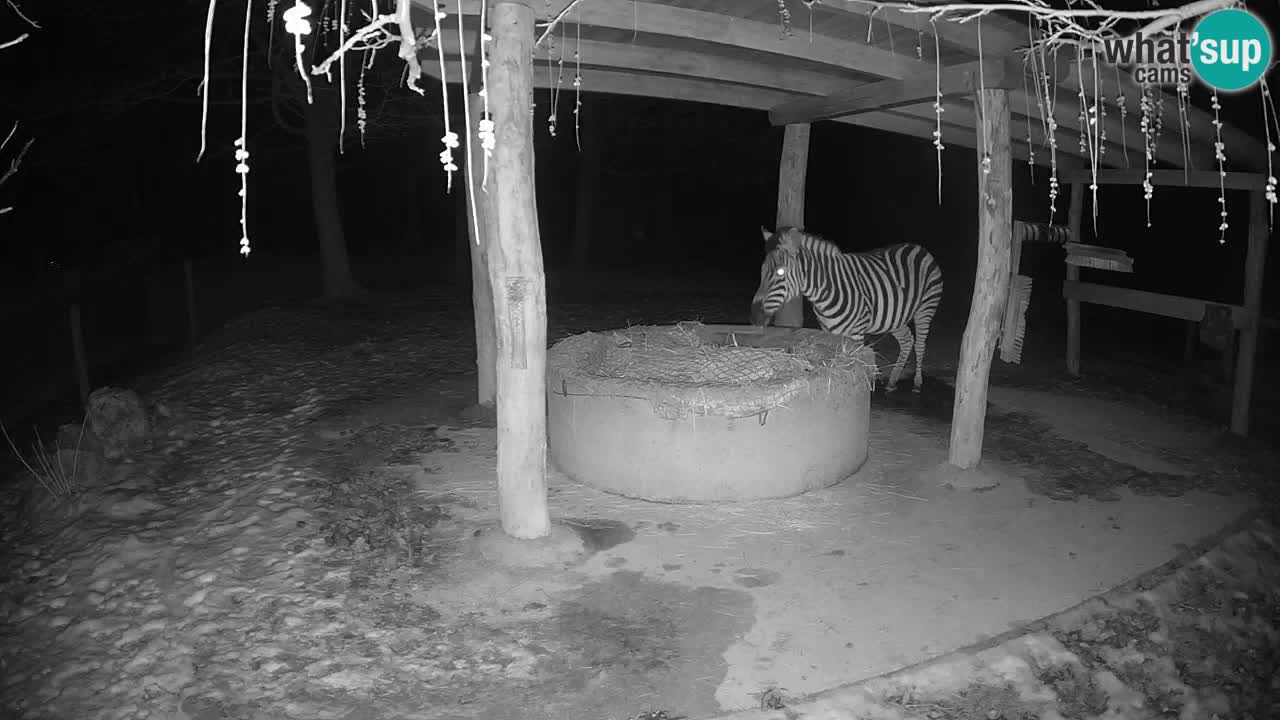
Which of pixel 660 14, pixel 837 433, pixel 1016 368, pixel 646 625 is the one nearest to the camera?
pixel 646 625

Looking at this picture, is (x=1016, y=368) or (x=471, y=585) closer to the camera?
(x=471, y=585)

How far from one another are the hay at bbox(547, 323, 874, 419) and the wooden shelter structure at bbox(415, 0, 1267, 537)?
850 mm

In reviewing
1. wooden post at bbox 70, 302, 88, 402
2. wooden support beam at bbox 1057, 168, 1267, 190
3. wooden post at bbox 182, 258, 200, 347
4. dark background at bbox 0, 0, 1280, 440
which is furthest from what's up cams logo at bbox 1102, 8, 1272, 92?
wooden post at bbox 182, 258, 200, 347

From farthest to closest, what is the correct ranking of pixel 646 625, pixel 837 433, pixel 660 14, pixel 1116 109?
pixel 1116 109
pixel 837 433
pixel 660 14
pixel 646 625

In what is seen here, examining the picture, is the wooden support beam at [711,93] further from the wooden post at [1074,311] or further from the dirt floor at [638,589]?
the dirt floor at [638,589]

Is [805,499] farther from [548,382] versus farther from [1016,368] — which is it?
[1016,368]

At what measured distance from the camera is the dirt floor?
3.52 meters

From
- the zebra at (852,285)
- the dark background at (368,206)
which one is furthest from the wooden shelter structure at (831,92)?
the dark background at (368,206)

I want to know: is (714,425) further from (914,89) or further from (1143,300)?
(1143,300)

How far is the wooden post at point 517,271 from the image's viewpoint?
4.41m

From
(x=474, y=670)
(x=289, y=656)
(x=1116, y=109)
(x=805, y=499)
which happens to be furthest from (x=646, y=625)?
(x=1116, y=109)

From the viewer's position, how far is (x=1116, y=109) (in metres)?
6.83

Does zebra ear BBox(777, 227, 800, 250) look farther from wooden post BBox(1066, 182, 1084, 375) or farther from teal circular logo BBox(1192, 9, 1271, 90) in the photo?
wooden post BBox(1066, 182, 1084, 375)

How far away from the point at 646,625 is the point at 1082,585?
2.13 metres
